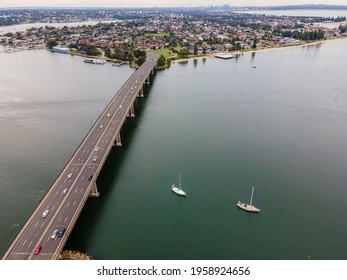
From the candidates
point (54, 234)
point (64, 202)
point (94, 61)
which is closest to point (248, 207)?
point (64, 202)

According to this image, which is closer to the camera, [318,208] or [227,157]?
[318,208]

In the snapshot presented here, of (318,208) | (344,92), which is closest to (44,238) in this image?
(318,208)

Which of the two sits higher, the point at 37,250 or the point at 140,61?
the point at 140,61

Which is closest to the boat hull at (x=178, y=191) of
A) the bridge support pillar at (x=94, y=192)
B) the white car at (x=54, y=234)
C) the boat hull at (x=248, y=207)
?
the boat hull at (x=248, y=207)

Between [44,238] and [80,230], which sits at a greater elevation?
[44,238]

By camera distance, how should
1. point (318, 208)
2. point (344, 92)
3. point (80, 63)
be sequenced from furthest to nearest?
point (80, 63), point (344, 92), point (318, 208)

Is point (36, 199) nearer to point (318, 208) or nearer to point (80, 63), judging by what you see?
point (318, 208)

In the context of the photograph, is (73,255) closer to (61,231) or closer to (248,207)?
(61,231)
